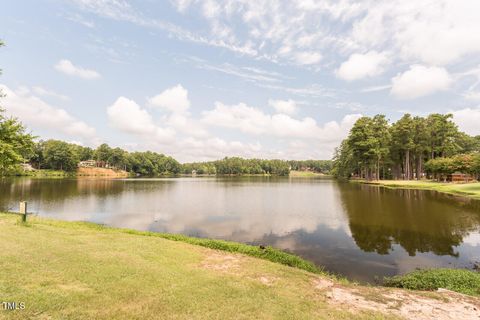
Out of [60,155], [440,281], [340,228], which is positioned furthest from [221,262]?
[60,155]

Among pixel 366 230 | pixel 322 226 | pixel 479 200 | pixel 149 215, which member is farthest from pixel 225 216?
pixel 479 200

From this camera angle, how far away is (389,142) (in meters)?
90.9

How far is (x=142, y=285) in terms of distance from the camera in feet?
27.5

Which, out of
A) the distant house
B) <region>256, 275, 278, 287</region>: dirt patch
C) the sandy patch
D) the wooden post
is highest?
the distant house

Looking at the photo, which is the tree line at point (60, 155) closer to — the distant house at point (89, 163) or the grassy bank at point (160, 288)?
the distant house at point (89, 163)

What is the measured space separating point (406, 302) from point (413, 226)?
756 inches

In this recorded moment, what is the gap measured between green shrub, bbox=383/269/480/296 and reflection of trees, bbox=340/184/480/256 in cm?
541

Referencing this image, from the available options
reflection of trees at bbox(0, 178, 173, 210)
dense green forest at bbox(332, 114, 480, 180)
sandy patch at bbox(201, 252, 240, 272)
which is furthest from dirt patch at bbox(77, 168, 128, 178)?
sandy patch at bbox(201, 252, 240, 272)

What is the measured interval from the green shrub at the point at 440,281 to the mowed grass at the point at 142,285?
4.60 meters

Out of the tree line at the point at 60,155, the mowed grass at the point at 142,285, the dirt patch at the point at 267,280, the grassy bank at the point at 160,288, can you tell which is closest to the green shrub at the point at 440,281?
the grassy bank at the point at 160,288

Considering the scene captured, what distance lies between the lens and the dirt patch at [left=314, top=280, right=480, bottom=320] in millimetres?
7867

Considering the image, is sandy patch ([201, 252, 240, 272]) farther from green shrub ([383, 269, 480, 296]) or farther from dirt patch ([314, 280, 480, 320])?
green shrub ([383, 269, 480, 296])

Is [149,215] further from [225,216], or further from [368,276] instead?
[368,276]

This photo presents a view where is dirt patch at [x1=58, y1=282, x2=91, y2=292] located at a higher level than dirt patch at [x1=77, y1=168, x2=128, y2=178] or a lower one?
lower
